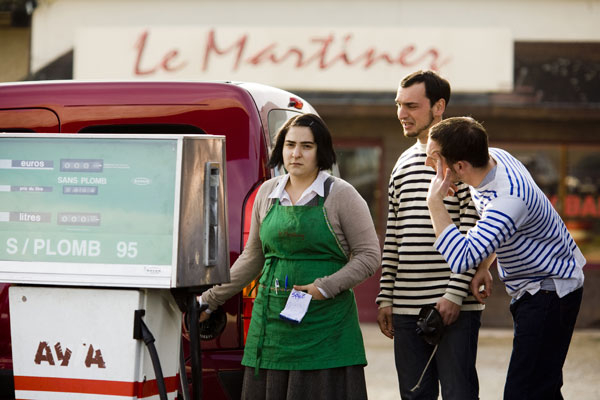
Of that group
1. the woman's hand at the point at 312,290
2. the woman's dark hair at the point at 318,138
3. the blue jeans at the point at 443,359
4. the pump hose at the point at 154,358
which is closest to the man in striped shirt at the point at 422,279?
the blue jeans at the point at 443,359

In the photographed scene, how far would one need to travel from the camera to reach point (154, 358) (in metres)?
3.54

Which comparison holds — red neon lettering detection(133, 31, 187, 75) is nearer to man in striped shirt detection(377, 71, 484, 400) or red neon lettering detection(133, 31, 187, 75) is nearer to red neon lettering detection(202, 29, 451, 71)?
red neon lettering detection(202, 29, 451, 71)

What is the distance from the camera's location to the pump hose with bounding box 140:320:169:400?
11.6 feet

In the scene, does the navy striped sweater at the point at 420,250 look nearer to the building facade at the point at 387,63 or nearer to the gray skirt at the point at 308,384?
the gray skirt at the point at 308,384

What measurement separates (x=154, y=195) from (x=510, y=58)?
8800 millimetres

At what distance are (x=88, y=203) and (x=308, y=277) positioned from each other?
104cm

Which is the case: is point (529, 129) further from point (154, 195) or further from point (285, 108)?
point (154, 195)

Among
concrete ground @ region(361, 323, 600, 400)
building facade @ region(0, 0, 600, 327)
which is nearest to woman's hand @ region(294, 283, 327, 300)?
concrete ground @ region(361, 323, 600, 400)

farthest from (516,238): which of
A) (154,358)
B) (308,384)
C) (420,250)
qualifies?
(154,358)

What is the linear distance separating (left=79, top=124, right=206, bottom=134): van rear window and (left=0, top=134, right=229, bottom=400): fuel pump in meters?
0.87

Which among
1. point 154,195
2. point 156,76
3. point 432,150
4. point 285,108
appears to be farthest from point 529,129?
point 154,195

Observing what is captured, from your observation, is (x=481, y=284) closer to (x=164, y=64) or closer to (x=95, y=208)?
(x=95, y=208)

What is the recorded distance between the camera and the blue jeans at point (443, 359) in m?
4.31

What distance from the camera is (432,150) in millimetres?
4047
